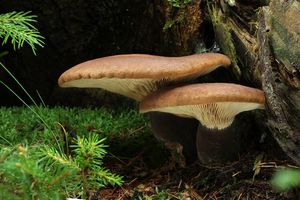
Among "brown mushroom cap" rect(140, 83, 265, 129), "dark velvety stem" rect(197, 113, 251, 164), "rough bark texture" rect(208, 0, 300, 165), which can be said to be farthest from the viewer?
"dark velvety stem" rect(197, 113, 251, 164)

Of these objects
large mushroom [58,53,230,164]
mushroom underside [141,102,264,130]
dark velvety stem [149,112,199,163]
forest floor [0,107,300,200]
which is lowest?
forest floor [0,107,300,200]

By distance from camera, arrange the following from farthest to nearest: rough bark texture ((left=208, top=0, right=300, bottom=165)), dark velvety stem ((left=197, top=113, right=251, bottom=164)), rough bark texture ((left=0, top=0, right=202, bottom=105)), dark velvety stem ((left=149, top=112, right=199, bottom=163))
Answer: rough bark texture ((left=0, top=0, right=202, bottom=105)) < dark velvety stem ((left=149, top=112, right=199, bottom=163)) < dark velvety stem ((left=197, top=113, right=251, bottom=164)) < rough bark texture ((left=208, top=0, right=300, bottom=165))

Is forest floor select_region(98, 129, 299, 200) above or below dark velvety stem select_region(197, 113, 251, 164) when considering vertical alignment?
below

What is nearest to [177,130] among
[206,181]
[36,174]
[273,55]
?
[206,181]

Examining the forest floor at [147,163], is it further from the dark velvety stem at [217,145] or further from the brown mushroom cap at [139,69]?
the brown mushroom cap at [139,69]

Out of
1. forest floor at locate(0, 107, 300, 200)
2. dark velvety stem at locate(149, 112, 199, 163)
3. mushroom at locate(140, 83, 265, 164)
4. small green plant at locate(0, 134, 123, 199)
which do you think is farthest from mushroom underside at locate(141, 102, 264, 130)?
small green plant at locate(0, 134, 123, 199)

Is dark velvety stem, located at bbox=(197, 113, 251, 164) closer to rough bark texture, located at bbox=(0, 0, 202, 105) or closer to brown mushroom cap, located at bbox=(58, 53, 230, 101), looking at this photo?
brown mushroom cap, located at bbox=(58, 53, 230, 101)

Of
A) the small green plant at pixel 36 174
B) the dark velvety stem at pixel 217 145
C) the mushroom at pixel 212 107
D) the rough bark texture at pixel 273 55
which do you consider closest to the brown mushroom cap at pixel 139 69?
the mushroom at pixel 212 107

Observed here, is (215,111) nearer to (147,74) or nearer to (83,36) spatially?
(147,74)
